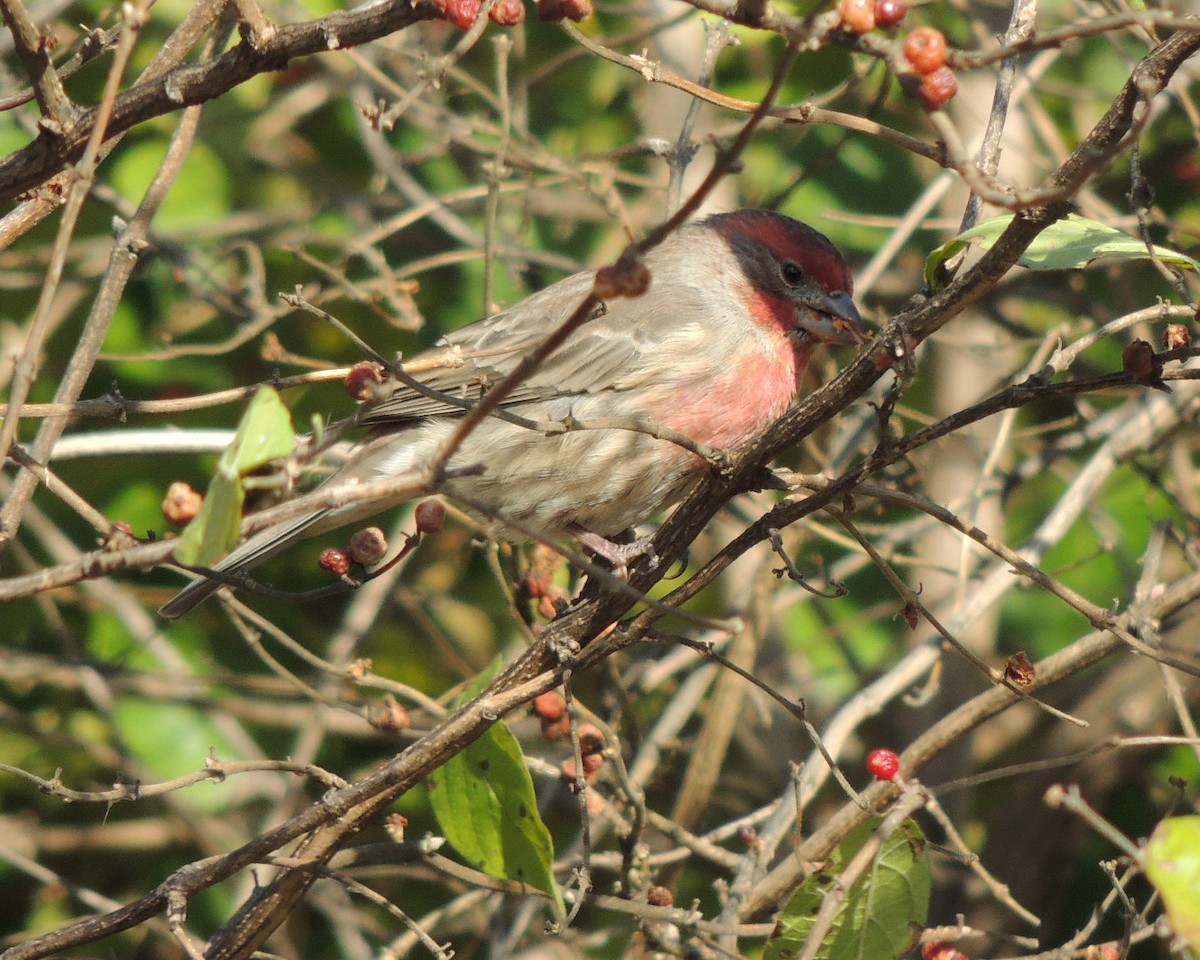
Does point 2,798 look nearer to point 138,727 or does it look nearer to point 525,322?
point 138,727

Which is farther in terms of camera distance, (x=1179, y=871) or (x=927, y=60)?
(x=927, y=60)

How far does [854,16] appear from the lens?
248 centimetres

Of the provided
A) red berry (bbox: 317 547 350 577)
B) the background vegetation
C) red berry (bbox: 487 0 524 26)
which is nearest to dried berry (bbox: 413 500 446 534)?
red berry (bbox: 317 547 350 577)

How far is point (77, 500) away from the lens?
3.26 m

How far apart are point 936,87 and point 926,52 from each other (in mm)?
90

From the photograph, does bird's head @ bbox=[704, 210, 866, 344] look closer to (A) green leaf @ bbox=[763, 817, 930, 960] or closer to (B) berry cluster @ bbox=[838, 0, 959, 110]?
(A) green leaf @ bbox=[763, 817, 930, 960]

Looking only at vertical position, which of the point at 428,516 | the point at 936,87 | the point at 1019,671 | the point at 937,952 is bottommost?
the point at 937,952

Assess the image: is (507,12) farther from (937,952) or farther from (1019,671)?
(937,952)

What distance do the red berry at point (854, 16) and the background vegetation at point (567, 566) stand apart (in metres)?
1.68

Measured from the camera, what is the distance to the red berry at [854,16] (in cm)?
248

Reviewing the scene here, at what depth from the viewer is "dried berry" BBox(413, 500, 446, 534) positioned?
4.12 m

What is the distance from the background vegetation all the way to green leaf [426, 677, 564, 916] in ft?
0.55

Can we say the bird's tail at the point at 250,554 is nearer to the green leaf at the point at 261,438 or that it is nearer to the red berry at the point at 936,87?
the green leaf at the point at 261,438

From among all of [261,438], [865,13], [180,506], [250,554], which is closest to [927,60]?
[865,13]
